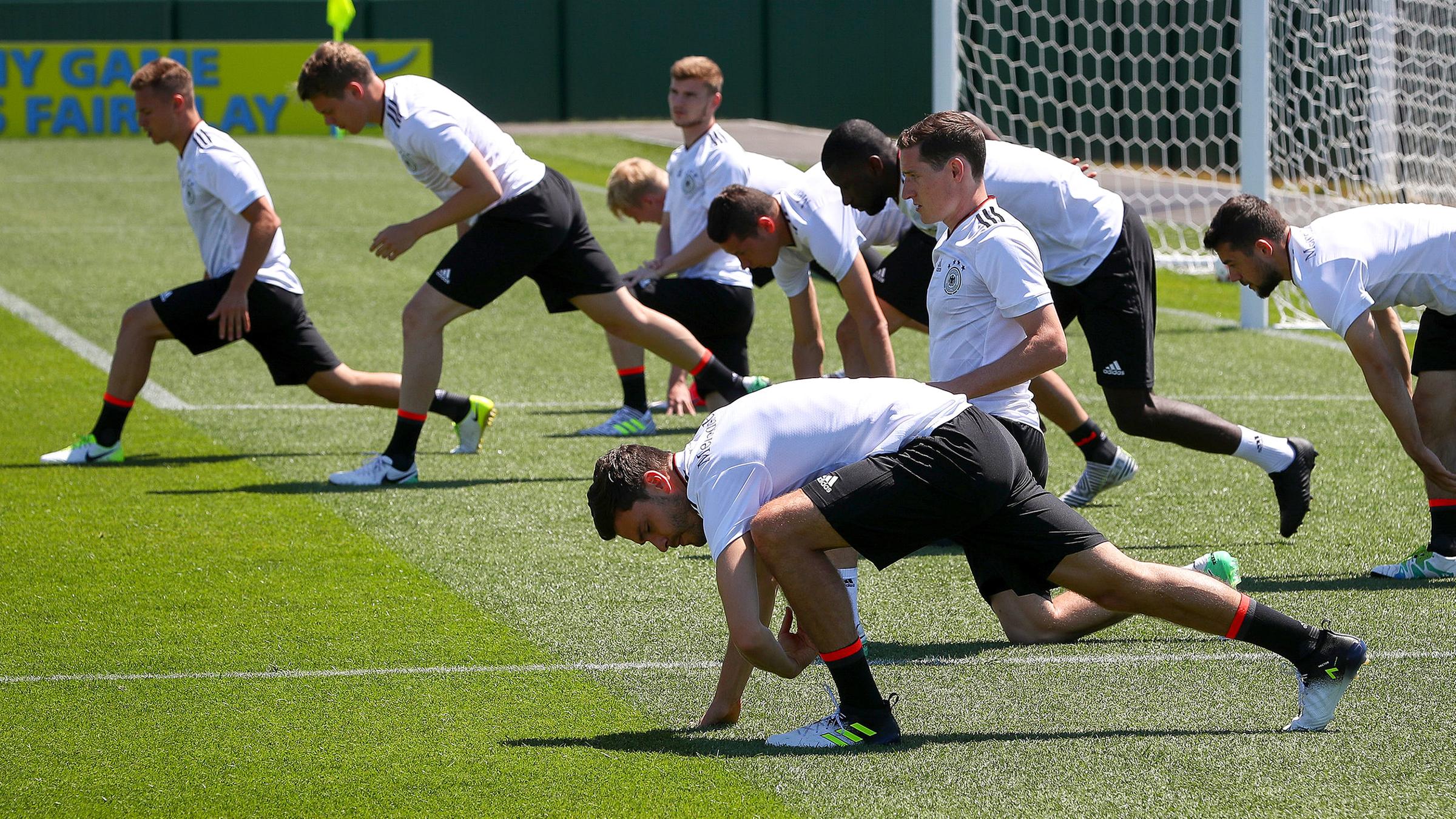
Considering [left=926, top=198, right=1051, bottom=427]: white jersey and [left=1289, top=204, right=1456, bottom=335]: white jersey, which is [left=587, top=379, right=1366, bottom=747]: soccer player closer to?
[left=926, top=198, right=1051, bottom=427]: white jersey

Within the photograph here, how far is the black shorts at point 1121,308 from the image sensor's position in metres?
6.21

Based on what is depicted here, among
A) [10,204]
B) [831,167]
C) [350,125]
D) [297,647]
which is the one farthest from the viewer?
[10,204]

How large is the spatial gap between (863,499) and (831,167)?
202cm

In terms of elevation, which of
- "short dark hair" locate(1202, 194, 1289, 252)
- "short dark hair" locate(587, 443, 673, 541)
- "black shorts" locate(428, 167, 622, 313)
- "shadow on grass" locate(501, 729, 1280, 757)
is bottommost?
"shadow on grass" locate(501, 729, 1280, 757)

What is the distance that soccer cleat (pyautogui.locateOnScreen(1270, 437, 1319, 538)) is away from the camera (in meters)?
6.23

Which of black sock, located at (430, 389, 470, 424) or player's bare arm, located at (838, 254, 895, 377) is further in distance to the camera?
black sock, located at (430, 389, 470, 424)

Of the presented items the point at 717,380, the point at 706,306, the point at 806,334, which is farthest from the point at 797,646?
the point at 706,306

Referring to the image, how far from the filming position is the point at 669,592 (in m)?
5.84

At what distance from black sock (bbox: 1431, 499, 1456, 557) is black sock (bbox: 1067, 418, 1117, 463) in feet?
4.36

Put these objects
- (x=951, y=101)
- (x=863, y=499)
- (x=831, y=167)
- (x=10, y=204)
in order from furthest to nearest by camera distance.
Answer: (x=10, y=204) → (x=951, y=101) → (x=831, y=167) → (x=863, y=499)

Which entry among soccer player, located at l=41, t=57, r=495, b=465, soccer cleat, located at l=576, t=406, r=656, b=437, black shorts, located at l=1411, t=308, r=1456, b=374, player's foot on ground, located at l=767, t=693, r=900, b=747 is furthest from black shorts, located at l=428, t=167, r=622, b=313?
player's foot on ground, located at l=767, t=693, r=900, b=747

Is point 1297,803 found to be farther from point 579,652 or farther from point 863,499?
point 579,652

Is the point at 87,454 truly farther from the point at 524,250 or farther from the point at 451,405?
the point at 524,250

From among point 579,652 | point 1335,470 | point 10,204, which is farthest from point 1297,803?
point 10,204
